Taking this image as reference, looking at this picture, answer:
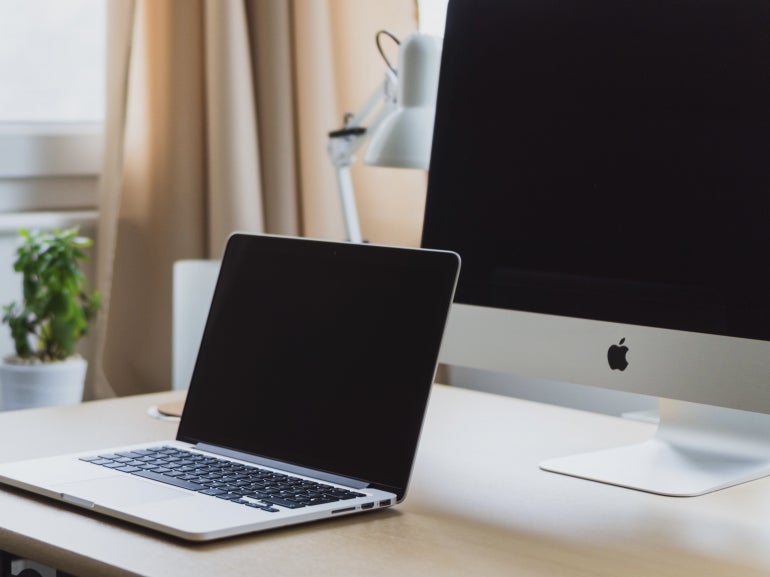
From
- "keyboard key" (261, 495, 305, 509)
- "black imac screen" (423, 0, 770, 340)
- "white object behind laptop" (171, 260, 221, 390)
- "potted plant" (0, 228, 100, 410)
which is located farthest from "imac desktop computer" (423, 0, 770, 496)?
"potted plant" (0, 228, 100, 410)

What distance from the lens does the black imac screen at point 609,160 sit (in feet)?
3.16

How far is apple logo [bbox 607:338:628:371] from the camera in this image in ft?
3.35

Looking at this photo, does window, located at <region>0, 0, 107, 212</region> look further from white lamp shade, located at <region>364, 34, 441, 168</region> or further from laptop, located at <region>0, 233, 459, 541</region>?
laptop, located at <region>0, 233, 459, 541</region>

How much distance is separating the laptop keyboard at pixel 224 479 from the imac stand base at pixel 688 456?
0.26m

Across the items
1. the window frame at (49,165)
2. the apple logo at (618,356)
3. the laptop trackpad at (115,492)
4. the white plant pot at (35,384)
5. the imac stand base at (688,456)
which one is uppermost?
the window frame at (49,165)

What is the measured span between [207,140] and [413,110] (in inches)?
35.9

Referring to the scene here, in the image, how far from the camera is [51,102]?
2.35 m

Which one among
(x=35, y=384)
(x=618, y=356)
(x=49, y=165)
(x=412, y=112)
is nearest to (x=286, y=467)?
(x=618, y=356)

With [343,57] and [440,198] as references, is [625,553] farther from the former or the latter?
[343,57]

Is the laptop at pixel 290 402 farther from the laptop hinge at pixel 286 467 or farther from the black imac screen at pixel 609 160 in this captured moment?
the black imac screen at pixel 609 160

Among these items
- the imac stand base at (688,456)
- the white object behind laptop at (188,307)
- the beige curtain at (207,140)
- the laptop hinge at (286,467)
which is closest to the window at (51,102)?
the beige curtain at (207,140)

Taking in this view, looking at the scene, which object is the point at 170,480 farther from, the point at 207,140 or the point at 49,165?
the point at 49,165

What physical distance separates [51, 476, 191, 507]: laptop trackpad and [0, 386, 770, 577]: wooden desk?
0.05 ft

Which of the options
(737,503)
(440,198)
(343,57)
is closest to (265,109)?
(343,57)
